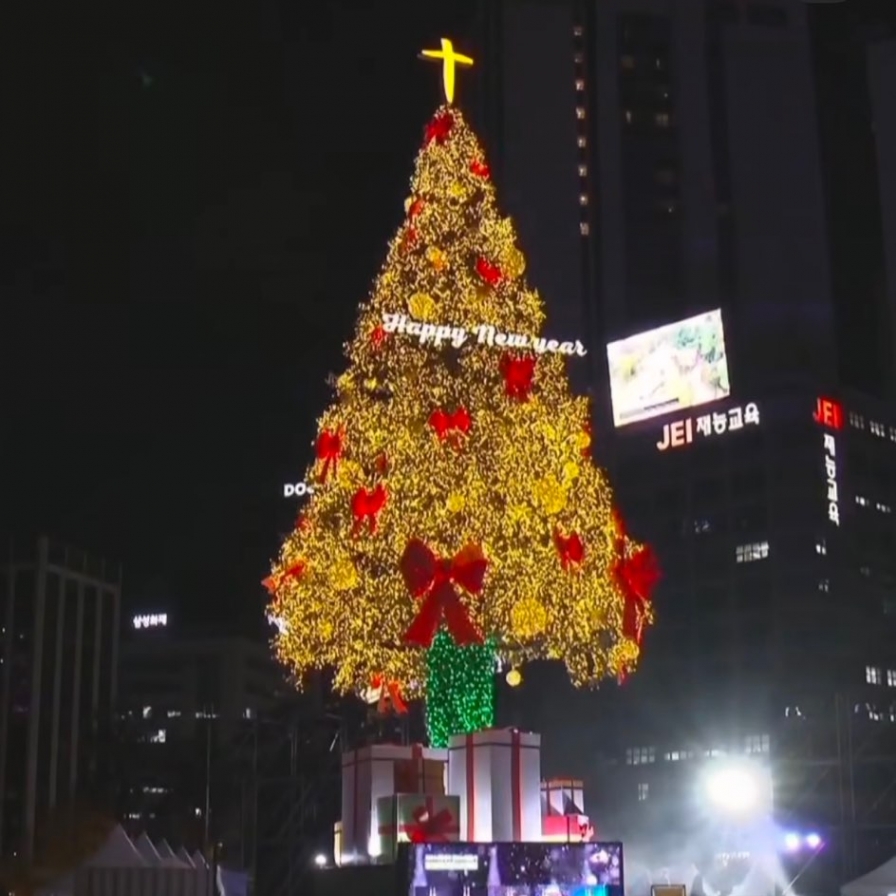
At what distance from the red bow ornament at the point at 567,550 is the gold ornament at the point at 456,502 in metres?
1.48

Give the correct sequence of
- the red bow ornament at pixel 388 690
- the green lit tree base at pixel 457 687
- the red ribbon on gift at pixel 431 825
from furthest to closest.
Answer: the red bow ornament at pixel 388 690 < the green lit tree base at pixel 457 687 < the red ribbon on gift at pixel 431 825

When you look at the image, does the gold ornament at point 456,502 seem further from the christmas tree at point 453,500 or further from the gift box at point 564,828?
the gift box at point 564,828

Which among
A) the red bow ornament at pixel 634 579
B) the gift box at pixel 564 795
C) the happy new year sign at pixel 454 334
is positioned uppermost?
the happy new year sign at pixel 454 334

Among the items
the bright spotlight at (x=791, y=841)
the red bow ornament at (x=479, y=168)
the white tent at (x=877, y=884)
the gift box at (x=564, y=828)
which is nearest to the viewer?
the gift box at (x=564, y=828)

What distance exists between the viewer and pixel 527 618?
770 inches

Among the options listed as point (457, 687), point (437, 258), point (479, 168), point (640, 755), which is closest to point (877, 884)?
point (457, 687)

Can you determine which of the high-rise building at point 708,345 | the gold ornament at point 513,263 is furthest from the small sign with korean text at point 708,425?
the gold ornament at point 513,263

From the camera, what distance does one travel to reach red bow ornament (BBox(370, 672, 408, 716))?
20.7 m

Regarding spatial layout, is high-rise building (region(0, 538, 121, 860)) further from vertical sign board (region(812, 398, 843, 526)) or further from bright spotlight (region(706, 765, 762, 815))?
vertical sign board (region(812, 398, 843, 526))

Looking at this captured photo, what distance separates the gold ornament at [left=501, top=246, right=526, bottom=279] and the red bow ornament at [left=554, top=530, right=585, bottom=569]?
4094mm

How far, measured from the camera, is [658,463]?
69.8 meters

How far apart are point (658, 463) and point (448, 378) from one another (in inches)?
1999

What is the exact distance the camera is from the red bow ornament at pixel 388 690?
20.7 metres

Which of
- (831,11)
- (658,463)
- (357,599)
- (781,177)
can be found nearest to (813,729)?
(357,599)
